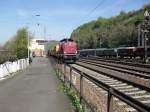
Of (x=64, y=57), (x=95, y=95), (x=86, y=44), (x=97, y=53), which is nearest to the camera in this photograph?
(x=95, y=95)

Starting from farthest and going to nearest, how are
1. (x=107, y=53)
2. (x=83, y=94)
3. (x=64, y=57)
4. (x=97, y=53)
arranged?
(x=97, y=53) → (x=107, y=53) → (x=64, y=57) → (x=83, y=94)

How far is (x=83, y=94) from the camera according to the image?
11.2m

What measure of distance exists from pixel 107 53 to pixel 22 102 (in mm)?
72953

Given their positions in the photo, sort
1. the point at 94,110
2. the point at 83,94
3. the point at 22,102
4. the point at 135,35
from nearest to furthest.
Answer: the point at 94,110, the point at 83,94, the point at 22,102, the point at 135,35

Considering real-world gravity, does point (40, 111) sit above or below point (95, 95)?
below

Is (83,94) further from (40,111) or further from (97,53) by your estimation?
(97,53)

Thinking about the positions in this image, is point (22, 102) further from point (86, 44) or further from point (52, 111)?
point (86, 44)

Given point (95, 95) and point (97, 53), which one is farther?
point (97, 53)

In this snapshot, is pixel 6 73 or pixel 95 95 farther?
pixel 6 73

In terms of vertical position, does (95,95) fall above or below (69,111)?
above

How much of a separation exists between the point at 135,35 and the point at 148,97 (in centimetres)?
9273

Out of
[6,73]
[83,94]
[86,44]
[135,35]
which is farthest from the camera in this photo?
[86,44]

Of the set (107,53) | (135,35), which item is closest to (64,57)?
(107,53)

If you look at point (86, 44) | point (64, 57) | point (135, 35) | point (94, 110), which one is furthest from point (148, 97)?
point (86, 44)
